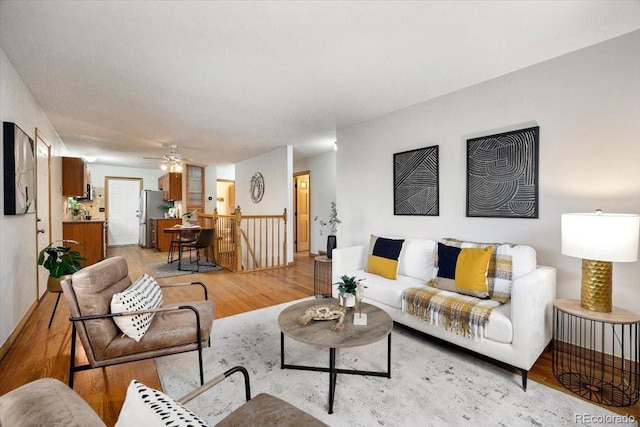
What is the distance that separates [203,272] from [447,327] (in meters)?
4.43

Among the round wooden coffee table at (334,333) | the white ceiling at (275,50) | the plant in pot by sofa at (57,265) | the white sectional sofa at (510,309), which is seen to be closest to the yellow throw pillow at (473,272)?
the white sectional sofa at (510,309)

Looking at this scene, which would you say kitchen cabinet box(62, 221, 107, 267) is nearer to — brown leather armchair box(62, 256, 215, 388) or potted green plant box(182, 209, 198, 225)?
potted green plant box(182, 209, 198, 225)

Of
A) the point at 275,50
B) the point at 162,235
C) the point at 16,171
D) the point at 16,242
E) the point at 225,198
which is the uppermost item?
the point at 275,50

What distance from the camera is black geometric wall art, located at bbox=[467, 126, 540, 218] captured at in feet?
8.63

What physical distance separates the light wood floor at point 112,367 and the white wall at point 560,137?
1.07 metres

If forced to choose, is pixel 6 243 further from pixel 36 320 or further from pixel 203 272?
pixel 203 272

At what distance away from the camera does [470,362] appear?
2.28 meters

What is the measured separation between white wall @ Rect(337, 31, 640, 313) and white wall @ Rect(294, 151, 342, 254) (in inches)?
123

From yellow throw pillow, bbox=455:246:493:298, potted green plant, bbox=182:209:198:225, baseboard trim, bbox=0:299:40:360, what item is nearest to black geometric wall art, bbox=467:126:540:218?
yellow throw pillow, bbox=455:246:493:298

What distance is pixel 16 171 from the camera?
2.48m

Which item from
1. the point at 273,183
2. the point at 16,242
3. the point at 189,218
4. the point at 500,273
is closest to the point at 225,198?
the point at 189,218

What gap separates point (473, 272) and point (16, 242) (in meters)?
4.04

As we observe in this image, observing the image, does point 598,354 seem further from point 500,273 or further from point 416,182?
point 416,182

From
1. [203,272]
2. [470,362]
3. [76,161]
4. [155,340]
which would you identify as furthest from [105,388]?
[76,161]
